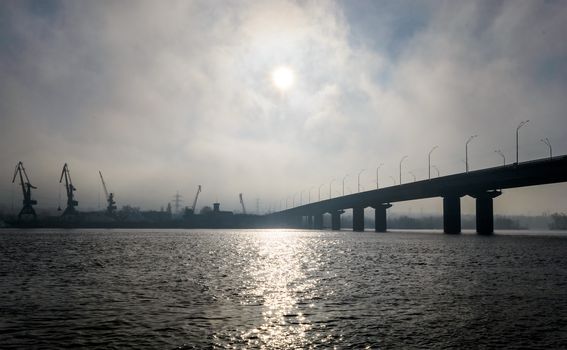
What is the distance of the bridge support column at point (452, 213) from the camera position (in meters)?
132

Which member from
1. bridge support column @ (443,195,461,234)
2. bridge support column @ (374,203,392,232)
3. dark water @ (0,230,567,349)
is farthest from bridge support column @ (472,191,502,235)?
dark water @ (0,230,567,349)

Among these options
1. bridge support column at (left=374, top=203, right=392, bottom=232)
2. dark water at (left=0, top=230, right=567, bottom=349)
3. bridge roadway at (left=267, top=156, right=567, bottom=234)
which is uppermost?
bridge roadway at (left=267, top=156, right=567, bottom=234)

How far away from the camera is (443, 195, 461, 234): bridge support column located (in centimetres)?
13238

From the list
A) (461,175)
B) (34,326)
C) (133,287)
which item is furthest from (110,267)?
(461,175)

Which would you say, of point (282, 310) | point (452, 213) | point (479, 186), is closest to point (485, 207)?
point (479, 186)

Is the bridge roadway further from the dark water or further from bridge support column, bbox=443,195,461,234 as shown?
the dark water

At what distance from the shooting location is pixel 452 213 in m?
134

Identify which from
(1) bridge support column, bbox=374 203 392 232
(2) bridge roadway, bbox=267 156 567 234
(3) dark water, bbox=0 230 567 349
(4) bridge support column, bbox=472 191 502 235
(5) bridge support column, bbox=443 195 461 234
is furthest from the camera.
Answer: (1) bridge support column, bbox=374 203 392 232

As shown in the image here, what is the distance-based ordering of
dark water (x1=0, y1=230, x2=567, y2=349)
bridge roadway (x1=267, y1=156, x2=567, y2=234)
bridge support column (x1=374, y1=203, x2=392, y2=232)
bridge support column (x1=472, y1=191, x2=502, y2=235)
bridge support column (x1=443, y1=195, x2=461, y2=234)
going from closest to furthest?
dark water (x1=0, y1=230, x2=567, y2=349) → bridge roadway (x1=267, y1=156, x2=567, y2=234) → bridge support column (x1=472, y1=191, x2=502, y2=235) → bridge support column (x1=443, y1=195, x2=461, y2=234) → bridge support column (x1=374, y1=203, x2=392, y2=232)

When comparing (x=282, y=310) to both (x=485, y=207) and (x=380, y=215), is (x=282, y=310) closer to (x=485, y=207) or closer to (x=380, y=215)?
(x=485, y=207)

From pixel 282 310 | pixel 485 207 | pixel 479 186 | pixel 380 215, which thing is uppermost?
pixel 479 186

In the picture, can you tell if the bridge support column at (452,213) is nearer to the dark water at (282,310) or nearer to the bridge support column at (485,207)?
the bridge support column at (485,207)

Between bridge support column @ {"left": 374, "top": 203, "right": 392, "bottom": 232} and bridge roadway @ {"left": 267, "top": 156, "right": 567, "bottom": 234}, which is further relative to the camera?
bridge support column @ {"left": 374, "top": 203, "right": 392, "bottom": 232}

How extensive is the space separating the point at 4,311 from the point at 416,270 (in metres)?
28.7
